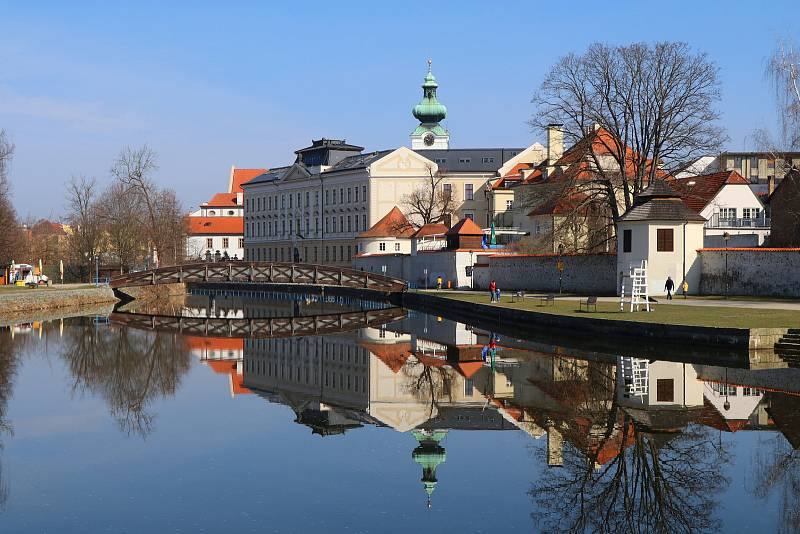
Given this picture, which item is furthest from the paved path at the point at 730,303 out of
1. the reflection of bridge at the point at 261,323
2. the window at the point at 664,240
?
the reflection of bridge at the point at 261,323

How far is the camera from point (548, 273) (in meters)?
50.9

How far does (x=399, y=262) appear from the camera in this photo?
68562 millimetres

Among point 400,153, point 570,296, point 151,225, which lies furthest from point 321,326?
point 400,153

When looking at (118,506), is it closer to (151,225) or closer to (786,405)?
(786,405)

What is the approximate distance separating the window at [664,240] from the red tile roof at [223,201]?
324 ft

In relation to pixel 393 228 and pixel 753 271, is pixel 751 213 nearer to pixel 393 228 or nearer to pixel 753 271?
pixel 393 228

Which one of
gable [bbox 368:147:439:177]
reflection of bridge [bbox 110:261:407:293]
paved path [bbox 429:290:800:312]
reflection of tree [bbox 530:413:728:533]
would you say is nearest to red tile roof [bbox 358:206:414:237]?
gable [bbox 368:147:439:177]

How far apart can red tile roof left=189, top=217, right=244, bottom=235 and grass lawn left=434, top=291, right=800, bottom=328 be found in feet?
305

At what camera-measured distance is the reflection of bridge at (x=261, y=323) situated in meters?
39.0

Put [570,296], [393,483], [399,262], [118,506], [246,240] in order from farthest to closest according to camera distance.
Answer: [246,240] < [399,262] < [570,296] < [393,483] < [118,506]

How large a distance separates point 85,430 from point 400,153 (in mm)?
74690

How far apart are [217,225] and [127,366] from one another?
103 metres

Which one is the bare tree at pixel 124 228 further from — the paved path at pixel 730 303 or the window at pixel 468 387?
the window at pixel 468 387

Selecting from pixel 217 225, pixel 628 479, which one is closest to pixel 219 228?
pixel 217 225
